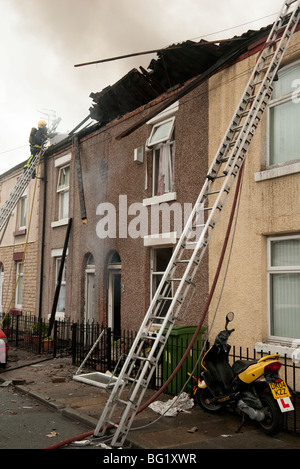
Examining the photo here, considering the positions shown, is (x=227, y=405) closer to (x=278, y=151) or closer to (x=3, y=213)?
(x=278, y=151)

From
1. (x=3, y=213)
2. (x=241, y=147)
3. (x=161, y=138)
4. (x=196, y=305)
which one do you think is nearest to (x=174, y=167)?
(x=161, y=138)

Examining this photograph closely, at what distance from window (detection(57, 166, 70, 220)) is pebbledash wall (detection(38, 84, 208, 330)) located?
12cm

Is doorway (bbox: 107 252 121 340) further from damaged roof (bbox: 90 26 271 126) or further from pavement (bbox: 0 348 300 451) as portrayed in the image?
damaged roof (bbox: 90 26 271 126)

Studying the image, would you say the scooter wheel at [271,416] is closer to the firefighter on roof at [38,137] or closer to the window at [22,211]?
the firefighter on roof at [38,137]

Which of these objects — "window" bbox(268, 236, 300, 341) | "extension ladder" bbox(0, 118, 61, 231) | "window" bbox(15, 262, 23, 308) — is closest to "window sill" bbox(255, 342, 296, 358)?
"window" bbox(268, 236, 300, 341)

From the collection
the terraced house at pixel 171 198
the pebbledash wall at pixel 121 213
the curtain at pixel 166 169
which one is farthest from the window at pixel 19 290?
the curtain at pixel 166 169

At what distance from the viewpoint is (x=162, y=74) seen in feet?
33.8

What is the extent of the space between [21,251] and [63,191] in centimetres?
365

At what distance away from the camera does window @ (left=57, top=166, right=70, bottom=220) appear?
14844 mm

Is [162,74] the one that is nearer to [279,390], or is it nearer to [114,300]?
[114,300]

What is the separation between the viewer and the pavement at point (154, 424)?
5.12 meters

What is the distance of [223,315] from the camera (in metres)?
8.32

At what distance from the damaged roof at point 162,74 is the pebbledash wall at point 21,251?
5.00 meters
